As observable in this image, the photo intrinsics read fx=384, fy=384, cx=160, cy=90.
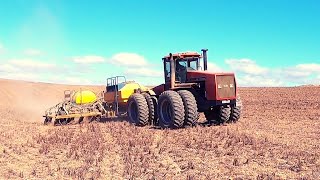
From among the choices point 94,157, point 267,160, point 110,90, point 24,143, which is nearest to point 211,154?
point 267,160

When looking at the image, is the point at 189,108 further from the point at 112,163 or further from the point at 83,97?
the point at 83,97

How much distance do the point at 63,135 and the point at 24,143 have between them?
167 centimetres

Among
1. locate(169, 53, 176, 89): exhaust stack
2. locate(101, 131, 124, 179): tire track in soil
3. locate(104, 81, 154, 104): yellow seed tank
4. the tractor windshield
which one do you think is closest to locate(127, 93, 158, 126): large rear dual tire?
locate(169, 53, 176, 89): exhaust stack

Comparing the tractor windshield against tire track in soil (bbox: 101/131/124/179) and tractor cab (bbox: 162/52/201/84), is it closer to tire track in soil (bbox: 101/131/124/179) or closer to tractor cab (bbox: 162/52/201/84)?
tractor cab (bbox: 162/52/201/84)

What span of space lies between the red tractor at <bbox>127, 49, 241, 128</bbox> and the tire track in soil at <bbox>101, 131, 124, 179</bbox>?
3628 millimetres

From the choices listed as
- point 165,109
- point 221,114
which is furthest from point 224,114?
point 165,109

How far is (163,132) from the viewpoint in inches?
527

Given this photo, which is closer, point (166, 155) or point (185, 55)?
point (166, 155)

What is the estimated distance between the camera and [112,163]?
844 cm

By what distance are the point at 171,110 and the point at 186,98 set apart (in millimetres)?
739

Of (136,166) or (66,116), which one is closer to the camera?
(136,166)

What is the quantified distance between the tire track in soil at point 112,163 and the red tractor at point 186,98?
363cm

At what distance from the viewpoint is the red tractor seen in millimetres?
14039

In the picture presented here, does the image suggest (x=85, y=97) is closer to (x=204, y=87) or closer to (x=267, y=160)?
(x=204, y=87)
